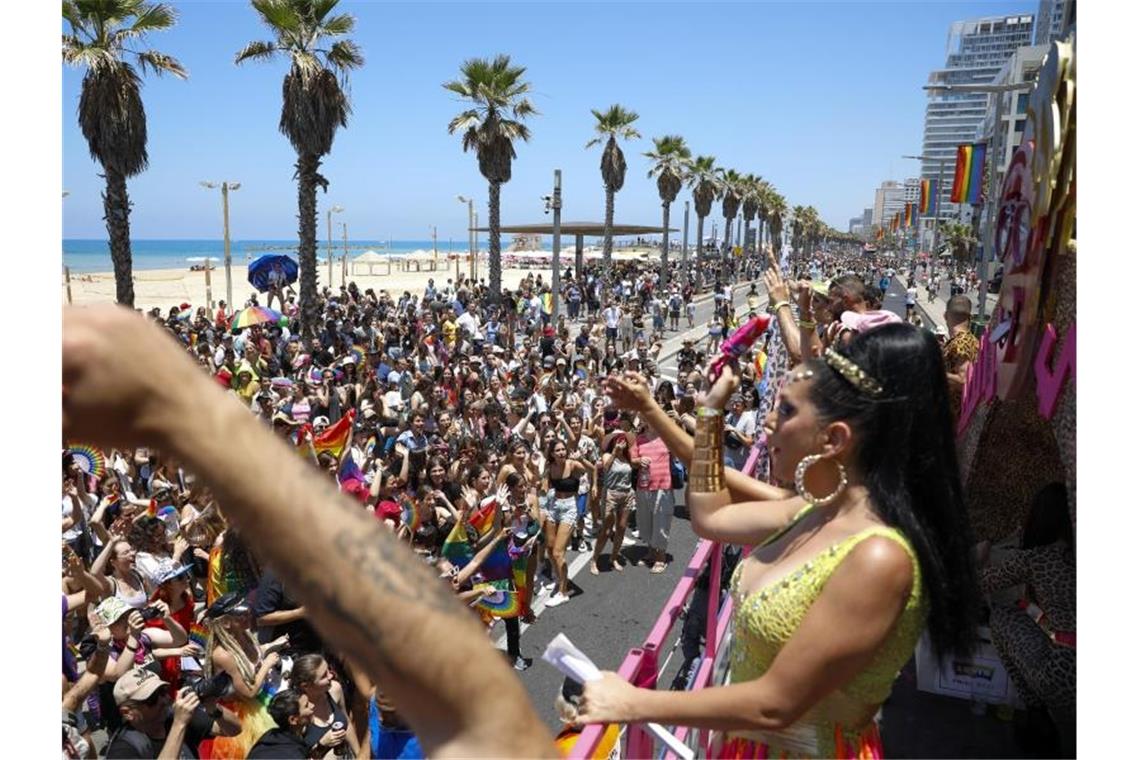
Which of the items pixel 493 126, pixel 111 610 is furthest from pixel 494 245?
pixel 111 610

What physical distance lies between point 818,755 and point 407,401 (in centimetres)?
1108

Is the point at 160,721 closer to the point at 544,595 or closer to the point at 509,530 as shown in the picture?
the point at 509,530

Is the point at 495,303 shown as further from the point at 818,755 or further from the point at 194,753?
the point at 818,755

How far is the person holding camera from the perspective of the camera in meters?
3.87

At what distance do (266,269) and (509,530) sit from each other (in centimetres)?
1539

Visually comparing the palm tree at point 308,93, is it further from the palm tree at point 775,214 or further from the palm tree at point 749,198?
the palm tree at point 775,214

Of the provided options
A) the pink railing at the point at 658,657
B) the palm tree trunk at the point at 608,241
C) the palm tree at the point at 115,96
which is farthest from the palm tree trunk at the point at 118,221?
the palm tree trunk at the point at 608,241

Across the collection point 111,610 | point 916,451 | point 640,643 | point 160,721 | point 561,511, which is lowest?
point 640,643

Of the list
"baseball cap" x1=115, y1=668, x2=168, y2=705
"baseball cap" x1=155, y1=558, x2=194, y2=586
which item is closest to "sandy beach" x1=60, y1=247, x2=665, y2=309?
"baseball cap" x1=155, y1=558, x2=194, y2=586

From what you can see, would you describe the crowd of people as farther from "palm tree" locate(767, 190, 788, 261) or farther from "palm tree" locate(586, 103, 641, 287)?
"palm tree" locate(767, 190, 788, 261)

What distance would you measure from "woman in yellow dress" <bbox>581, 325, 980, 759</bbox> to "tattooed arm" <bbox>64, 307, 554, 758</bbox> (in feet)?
3.47

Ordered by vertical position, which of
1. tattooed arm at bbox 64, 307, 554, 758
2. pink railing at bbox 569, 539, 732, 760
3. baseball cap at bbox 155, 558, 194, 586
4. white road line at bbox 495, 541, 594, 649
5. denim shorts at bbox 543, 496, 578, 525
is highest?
tattooed arm at bbox 64, 307, 554, 758

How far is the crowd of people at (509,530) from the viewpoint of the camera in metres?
0.75

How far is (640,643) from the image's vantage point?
25.3ft
